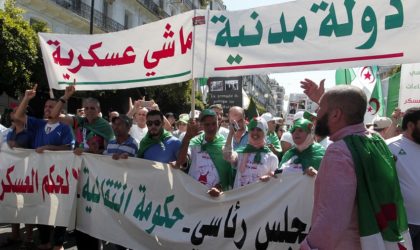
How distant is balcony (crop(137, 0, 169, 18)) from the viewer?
3041 cm

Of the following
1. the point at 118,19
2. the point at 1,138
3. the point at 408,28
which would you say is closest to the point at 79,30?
the point at 118,19

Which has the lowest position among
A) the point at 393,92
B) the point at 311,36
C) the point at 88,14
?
the point at 393,92

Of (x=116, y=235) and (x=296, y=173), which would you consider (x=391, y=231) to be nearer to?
(x=296, y=173)

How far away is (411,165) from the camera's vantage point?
3.28 meters

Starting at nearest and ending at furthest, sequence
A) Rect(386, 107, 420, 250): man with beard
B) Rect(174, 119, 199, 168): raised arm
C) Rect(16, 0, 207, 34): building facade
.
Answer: Rect(386, 107, 420, 250): man with beard → Rect(174, 119, 199, 168): raised arm → Rect(16, 0, 207, 34): building facade

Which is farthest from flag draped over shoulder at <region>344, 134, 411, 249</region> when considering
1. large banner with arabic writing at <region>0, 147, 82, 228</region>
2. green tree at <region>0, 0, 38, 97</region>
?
green tree at <region>0, 0, 38, 97</region>

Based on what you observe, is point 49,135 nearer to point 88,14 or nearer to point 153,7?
point 88,14

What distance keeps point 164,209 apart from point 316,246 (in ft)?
7.55

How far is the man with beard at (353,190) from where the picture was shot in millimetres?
2039

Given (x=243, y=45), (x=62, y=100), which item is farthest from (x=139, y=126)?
(x=243, y=45)

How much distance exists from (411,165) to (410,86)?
159 inches

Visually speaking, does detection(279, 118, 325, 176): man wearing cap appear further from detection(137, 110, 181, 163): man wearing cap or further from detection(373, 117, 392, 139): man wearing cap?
detection(373, 117, 392, 139): man wearing cap

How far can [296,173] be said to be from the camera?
354cm

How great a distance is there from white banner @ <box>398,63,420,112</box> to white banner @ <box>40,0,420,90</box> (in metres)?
3.82
